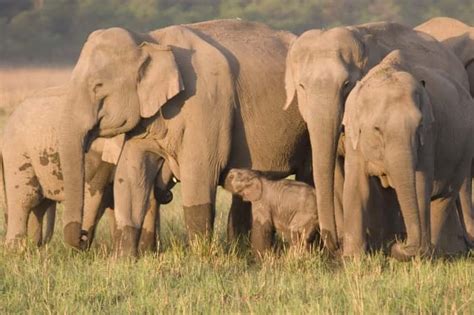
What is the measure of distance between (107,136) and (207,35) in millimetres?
1161

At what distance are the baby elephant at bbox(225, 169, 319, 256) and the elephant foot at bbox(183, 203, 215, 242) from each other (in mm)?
252

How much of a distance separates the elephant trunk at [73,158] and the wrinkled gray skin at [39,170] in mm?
792

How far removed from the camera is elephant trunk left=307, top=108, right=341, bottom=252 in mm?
10086

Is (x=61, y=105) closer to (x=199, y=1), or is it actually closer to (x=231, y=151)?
(x=231, y=151)

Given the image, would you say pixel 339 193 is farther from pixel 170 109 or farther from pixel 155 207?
pixel 155 207

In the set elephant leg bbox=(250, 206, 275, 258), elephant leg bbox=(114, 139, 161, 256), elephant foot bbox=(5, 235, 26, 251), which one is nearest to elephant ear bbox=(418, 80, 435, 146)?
elephant leg bbox=(250, 206, 275, 258)

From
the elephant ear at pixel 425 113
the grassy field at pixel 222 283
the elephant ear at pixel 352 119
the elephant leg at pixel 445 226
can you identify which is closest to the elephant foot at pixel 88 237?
the grassy field at pixel 222 283

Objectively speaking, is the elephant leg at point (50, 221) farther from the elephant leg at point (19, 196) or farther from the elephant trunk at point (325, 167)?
the elephant trunk at point (325, 167)

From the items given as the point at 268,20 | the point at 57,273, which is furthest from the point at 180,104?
the point at 268,20

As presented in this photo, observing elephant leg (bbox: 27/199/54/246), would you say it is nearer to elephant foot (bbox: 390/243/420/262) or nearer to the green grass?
the green grass

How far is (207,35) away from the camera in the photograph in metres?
11.1

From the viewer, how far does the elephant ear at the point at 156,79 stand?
1046 centimetres

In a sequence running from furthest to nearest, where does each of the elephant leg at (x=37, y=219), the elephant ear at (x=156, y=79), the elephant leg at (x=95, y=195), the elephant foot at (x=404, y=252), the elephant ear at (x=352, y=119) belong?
the elephant leg at (x=37, y=219) < the elephant leg at (x=95, y=195) < the elephant ear at (x=156, y=79) < the elephant ear at (x=352, y=119) < the elephant foot at (x=404, y=252)

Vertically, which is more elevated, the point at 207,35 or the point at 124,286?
the point at 207,35
